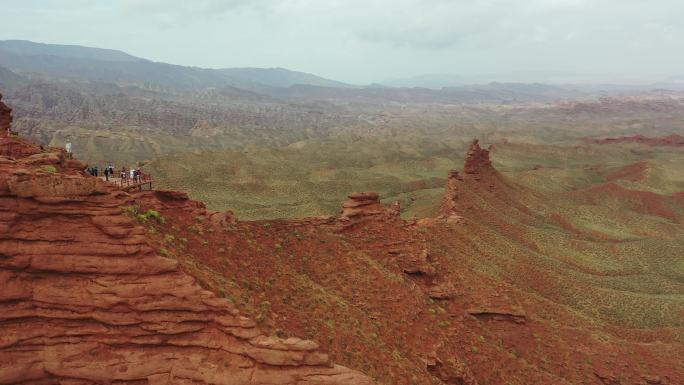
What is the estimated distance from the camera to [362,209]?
130 ft

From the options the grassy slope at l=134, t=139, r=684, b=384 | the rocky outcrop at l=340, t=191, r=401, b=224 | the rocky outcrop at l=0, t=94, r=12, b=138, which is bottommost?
the grassy slope at l=134, t=139, r=684, b=384

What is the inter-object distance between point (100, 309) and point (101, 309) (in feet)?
0.13

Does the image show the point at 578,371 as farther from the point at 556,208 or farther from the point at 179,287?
the point at 556,208

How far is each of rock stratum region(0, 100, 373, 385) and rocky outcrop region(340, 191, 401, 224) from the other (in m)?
20.1

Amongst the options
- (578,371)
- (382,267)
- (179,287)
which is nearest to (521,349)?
(578,371)

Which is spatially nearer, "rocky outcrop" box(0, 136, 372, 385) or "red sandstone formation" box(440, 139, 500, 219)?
"rocky outcrop" box(0, 136, 372, 385)

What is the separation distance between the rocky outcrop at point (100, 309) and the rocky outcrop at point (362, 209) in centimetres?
2009

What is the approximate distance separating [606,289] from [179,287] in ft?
157

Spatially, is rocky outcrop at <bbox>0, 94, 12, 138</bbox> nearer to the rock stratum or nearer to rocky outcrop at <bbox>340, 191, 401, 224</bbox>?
the rock stratum

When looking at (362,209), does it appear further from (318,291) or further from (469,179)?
(469,179)

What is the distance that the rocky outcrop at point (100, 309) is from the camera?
1802cm

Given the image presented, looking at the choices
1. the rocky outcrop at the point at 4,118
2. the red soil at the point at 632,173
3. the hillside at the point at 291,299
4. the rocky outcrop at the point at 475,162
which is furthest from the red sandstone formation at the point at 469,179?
the red soil at the point at 632,173

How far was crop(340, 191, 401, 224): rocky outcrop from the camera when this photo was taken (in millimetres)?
39000

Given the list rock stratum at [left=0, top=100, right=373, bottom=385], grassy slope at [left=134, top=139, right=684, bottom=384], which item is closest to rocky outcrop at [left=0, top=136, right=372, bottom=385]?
rock stratum at [left=0, top=100, right=373, bottom=385]
